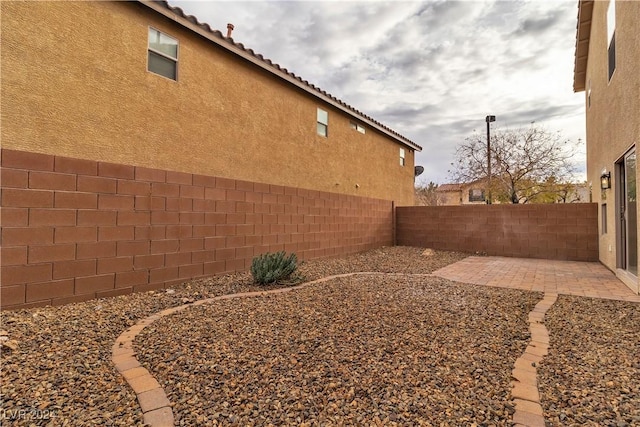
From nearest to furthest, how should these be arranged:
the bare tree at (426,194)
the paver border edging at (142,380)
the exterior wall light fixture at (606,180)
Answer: the paver border edging at (142,380) < the exterior wall light fixture at (606,180) < the bare tree at (426,194)

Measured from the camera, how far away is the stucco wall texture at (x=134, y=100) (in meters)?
3.89

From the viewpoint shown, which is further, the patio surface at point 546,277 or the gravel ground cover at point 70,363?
the patio surface at point 546,277

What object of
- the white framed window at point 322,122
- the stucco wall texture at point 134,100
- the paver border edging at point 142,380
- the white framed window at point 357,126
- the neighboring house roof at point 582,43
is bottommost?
the paver border edging at point 142,380

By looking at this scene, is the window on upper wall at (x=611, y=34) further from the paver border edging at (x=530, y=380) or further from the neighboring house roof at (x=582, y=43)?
the paver border edging at (x=530, y=380)

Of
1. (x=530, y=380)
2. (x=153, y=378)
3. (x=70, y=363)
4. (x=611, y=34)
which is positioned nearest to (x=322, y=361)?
(x=153, y=378)

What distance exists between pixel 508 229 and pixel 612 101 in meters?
5.19

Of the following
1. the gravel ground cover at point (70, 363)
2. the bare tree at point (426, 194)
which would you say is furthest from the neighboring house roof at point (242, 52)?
the bare tree at point (426, 194)

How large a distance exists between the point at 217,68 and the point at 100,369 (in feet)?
A: 18.6

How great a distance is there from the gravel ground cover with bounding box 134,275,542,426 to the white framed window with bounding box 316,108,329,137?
6.34 metres

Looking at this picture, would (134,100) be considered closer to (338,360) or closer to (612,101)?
(338,360)

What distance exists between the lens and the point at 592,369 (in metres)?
2.60

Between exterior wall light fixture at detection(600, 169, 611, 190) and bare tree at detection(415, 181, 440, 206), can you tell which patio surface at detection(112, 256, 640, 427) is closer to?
exterior wall light fixture at detection(600, 169, 611, 190)

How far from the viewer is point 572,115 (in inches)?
582

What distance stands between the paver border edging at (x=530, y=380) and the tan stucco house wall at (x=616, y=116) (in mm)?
3199
